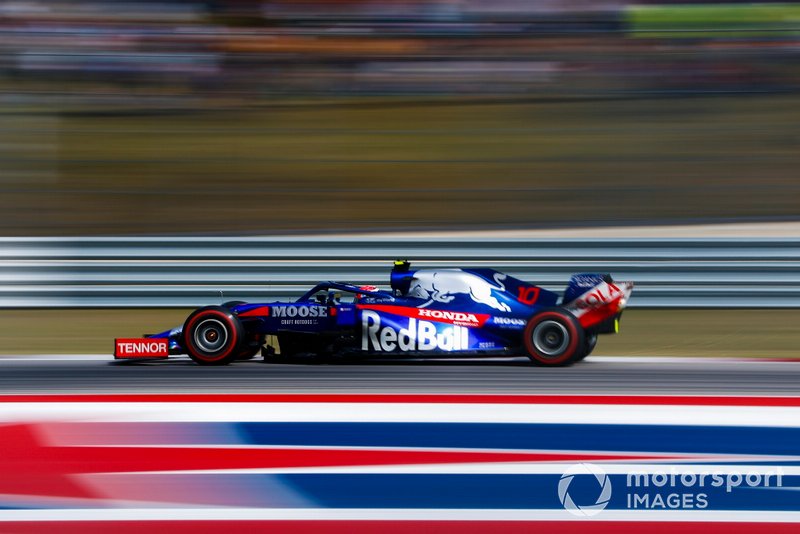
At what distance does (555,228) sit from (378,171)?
131 inches

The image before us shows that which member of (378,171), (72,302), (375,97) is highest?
(375,97)

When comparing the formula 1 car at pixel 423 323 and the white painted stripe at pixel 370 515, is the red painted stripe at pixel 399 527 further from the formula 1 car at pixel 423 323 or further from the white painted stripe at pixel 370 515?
the formula 1 car at pixel 423 323

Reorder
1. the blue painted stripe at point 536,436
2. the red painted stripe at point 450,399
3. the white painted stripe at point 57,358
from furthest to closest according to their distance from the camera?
the white painted stripe at point 57,358 → the red painted stripe at point 450,399 → the blue painted stripe at point 536,436

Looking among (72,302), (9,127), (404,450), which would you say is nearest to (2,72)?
(9,127)

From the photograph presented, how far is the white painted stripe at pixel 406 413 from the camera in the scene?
6.12 meters

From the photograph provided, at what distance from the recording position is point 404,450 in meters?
5.53

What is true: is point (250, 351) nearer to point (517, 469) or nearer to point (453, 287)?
point (453, 287)

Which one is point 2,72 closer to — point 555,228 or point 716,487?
point 555,228

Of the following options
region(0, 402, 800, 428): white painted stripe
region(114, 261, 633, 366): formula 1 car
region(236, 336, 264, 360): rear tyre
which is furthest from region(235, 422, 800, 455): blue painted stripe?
region(236, 336, 264, 360): rear tyre

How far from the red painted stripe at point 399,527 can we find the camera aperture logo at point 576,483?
0.37ft

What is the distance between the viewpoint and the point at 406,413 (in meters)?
6.29

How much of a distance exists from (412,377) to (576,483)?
278cm

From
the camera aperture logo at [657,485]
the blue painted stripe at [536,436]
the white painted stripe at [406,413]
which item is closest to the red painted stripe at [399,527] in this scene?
the camera aperture logo at [657,485]

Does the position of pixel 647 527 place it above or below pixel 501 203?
below
